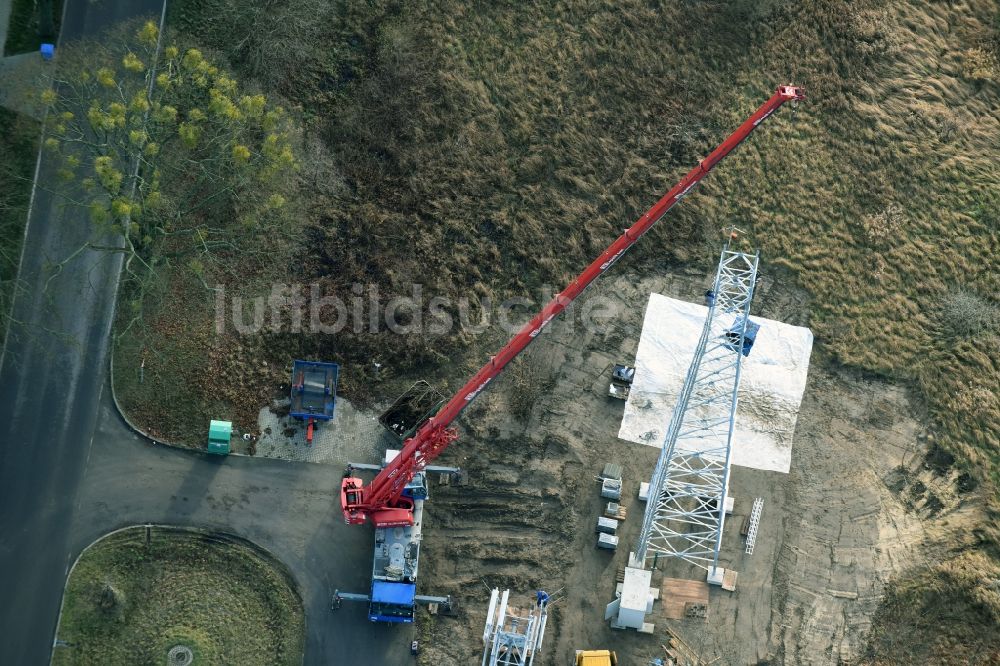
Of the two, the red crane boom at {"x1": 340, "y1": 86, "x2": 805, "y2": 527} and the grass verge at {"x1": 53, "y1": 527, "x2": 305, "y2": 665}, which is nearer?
the red crane boom at {"x1": 340, "y1": 86, "x2": 805, "y2": 527}

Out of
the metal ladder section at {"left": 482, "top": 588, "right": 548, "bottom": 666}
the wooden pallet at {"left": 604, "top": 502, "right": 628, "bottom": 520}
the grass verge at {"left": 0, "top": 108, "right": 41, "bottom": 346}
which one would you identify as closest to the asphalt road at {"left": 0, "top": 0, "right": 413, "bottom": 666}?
the grass verge at {"left": 0, "top": 108, "right": 41, "bottom": 346}

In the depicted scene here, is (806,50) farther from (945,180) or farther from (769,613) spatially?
(769,613)

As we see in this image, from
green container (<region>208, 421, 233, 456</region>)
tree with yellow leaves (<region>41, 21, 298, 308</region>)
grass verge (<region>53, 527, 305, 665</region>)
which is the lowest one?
grass verge (<region>53, 527, 305, 665</region>)

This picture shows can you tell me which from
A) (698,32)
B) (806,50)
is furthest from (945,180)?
(698,32)

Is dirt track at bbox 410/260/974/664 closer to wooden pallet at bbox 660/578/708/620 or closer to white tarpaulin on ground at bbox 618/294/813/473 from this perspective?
wooden pallet at bbox 660/578/708/620

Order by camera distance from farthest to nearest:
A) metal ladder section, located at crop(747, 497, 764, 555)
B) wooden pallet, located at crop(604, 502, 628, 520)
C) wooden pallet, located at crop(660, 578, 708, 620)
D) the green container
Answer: metal ladder section, located at crop(747, 497, 764, 555) < wooden pallet, located at crop(604, 502, 628, 520) < wooden pallet, located at crop(660, 578, 708, 620) < the green container

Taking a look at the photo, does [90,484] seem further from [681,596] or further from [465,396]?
[681,596]

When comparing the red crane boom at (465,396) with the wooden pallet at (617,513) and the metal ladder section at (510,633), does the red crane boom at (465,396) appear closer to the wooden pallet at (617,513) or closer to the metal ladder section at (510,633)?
the metal ladder section at (510,633)

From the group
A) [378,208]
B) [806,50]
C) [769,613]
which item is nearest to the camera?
[769,613]
